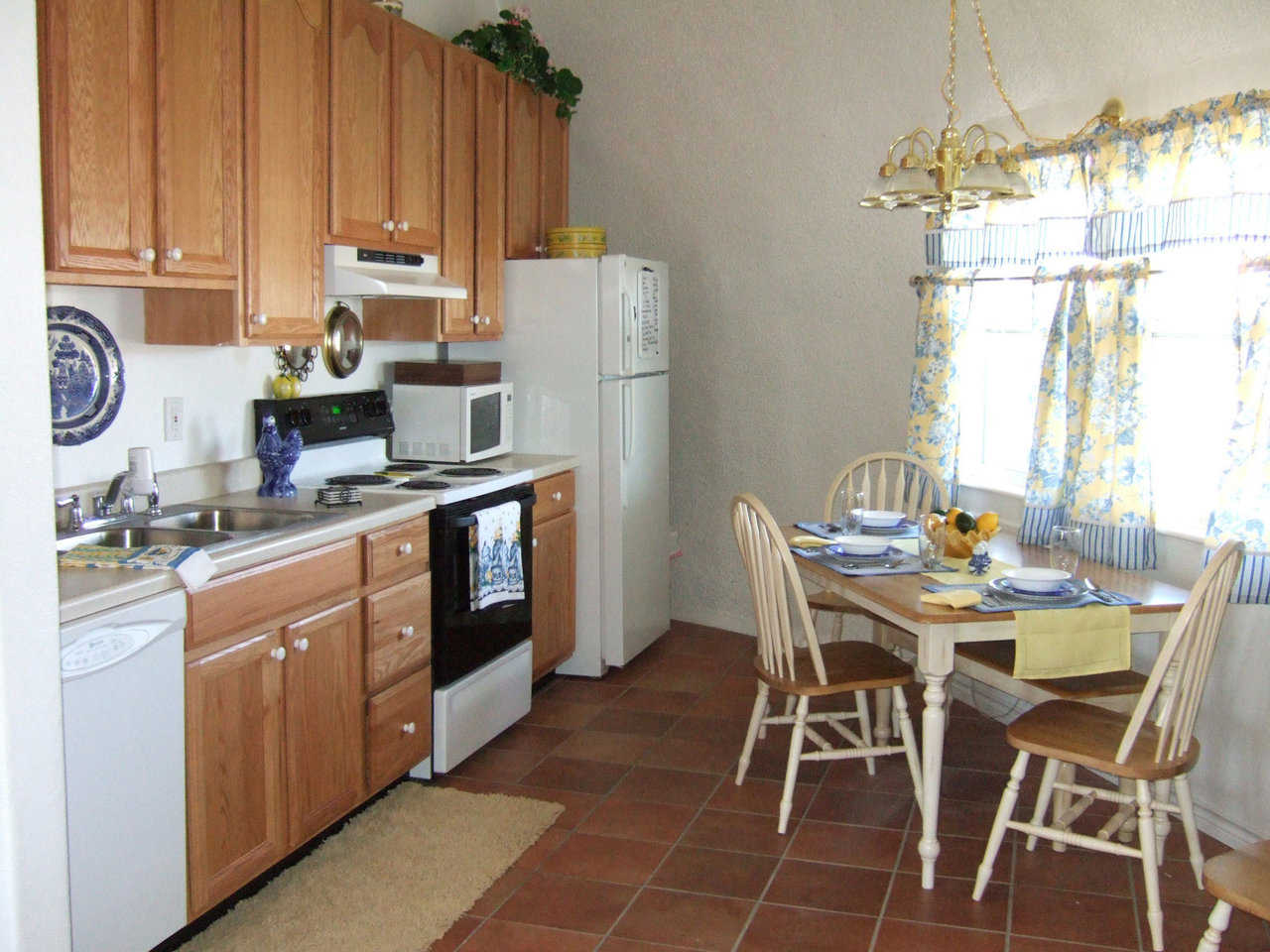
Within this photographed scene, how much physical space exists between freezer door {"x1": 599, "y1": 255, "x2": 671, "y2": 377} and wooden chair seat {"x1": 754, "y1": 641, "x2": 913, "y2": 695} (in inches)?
58.1

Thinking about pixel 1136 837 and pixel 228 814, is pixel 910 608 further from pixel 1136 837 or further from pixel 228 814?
pixel 228 814

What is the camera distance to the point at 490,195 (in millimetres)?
4344

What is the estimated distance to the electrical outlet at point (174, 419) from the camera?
3.19 meters

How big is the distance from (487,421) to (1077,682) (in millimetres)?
2228

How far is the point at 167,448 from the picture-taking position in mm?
3213

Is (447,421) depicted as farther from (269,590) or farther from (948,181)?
(948,181)

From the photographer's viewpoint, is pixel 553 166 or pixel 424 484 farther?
pixel 553 166

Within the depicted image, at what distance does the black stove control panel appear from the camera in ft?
11.8

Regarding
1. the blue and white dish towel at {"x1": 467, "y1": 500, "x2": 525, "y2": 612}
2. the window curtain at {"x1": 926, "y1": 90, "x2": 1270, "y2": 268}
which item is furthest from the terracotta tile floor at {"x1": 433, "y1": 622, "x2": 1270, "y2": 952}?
the window curtain at {"x1": 926, "y1": 90, "x2": 1270, "y2": 268}

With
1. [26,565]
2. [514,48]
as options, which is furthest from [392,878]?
[514,48]

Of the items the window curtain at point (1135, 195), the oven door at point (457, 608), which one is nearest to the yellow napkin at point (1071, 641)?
the window curtain at point (1135, 195)

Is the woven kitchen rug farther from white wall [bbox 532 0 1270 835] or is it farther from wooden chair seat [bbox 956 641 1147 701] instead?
white wall [bbox 532 0 1270 835]

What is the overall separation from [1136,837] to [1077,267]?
1.68 metres

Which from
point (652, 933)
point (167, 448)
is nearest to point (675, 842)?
point (652, 933)
